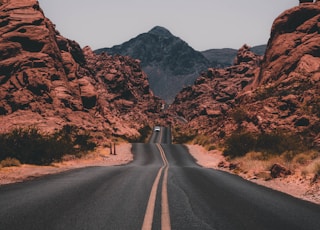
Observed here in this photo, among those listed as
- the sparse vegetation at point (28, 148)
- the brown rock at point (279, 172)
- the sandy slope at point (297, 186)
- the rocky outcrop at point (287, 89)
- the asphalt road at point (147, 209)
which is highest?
the rocky outcrop at point (287, 89)

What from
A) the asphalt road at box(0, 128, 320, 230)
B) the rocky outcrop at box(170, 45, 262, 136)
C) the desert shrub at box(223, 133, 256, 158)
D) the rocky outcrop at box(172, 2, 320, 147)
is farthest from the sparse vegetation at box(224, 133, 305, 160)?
the rocky outcrop at box(170, 45, 262, 136)

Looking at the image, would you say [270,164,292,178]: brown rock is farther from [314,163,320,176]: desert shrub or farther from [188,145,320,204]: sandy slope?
[314,163,320,176]: desert shrub

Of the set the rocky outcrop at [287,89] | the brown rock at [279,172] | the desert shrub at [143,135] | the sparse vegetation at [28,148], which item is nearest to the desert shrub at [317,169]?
the brown rock at [279,172]

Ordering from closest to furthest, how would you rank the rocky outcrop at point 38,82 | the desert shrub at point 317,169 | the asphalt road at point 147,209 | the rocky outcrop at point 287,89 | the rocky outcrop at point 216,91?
the asphalt road at point 147,209, the desert shrub at point 317,169, the rocky outcrop at point 287,89, the rocky outcrop at point 38,82, the rocky outcrop at point 216,91

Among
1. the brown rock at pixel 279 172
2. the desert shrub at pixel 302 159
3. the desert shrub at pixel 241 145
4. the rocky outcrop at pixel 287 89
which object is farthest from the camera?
the rocky outcrop at pixel 287 89

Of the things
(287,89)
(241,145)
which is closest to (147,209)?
(241,145)

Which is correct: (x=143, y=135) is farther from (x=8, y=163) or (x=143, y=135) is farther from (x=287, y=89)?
(x=8, y=163)

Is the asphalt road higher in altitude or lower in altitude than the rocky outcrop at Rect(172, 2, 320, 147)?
lower

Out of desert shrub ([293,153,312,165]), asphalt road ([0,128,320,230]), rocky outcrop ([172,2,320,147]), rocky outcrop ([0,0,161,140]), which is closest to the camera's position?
asphalt road ([0,128,320,230])

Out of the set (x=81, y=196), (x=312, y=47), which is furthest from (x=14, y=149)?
(x=312, y=47)

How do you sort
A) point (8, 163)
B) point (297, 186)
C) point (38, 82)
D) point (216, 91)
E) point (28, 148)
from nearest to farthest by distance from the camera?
point (297, 186)
point (8, 163)
point (28, 148)
point (38, 82)
point (216, 91)

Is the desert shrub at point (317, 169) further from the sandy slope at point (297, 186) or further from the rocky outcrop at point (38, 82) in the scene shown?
the rocky outcrop at point (38, 82)

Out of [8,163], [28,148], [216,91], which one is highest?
[216,91]

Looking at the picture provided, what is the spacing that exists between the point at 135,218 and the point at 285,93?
4067 cm
